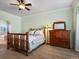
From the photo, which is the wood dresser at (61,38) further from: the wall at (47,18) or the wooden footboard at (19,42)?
the wooden footboard at (19,42)

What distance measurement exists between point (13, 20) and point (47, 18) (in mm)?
3379

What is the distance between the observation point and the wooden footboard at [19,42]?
3463 mm

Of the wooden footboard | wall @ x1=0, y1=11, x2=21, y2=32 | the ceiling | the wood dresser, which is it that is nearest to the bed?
the wooden footboard

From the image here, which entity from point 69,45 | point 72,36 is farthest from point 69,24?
point 69,45

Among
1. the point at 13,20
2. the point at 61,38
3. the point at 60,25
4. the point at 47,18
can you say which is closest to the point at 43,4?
the point at 47,18

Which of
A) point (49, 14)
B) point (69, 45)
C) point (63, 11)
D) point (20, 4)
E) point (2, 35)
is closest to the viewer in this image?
point (20, 4)

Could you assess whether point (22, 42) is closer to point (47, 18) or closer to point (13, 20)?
point (47, 18)

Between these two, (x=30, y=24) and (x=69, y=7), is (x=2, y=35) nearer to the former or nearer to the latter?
(x=30, y=24)

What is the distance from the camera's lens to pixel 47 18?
618 centimetres

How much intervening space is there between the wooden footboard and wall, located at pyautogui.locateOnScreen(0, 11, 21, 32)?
2.71 metres

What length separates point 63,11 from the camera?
5461 mm

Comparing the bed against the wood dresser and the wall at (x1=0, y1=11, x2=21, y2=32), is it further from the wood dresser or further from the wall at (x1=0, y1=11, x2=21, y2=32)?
the wall at (x1=0, y1=11, x2=21, y2=32)

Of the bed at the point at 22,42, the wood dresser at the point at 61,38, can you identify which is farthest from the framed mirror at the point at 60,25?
the bed at the point at 22,42

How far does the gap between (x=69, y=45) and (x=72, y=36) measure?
650mm
